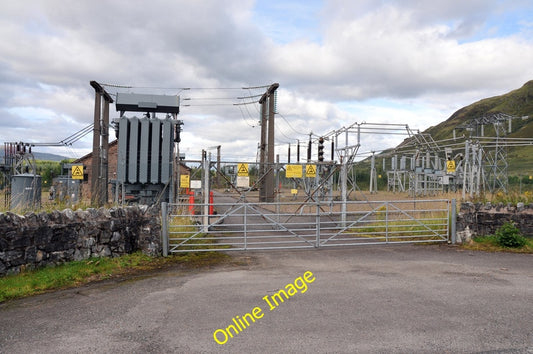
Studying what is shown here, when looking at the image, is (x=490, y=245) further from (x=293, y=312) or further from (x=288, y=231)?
(x=293, y=312)

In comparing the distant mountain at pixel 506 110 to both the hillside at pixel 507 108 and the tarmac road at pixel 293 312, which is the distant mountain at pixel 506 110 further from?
the tarmac road at pixel 293 312

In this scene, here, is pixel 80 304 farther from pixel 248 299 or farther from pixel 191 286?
pixel 248 299

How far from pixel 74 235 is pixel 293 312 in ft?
17.5

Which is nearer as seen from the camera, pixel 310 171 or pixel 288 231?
pixel 288 231

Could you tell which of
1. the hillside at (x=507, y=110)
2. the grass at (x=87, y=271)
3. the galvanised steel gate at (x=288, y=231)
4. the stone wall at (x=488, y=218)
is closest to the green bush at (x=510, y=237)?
the stone wall at (x=488, y=218)

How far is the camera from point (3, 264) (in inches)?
298

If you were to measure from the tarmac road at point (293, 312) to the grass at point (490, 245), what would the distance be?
2368 millimetres

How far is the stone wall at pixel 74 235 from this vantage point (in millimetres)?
7715

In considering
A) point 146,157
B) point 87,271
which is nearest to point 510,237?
point 87,271

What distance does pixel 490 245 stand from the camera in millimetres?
12250

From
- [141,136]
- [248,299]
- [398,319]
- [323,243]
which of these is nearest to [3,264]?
[248,299]

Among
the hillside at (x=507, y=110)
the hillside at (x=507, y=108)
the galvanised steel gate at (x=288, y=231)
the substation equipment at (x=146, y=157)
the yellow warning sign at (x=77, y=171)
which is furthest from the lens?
the hillside at (x=507, y=108)

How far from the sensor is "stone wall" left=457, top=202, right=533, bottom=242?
1270cm

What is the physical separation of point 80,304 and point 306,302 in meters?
3.63
